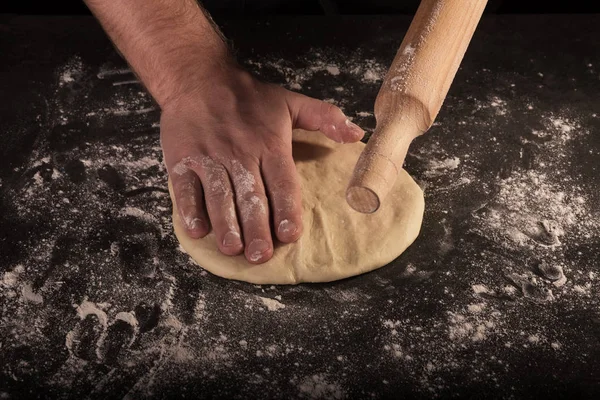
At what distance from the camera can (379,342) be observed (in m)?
1.55

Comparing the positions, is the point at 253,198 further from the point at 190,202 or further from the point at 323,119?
the point at 323,119

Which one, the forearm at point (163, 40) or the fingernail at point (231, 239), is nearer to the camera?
the fingernail at point (231, 239)

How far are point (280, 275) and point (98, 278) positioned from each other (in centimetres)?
47

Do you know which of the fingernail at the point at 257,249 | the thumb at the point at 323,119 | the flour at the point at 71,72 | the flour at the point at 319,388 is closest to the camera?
the flour at the point at 319,388

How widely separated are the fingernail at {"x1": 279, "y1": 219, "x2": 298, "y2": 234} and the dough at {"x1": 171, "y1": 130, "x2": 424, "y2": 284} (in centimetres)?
5

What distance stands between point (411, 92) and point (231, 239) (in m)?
0.55

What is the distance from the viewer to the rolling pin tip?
1.48 metres

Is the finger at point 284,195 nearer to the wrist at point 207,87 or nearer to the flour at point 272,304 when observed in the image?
the flour at point 272,304

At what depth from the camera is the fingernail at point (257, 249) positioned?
158 cm

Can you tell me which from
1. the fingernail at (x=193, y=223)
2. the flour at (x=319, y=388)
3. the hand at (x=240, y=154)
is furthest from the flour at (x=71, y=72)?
the flour at (x=319, y=388)

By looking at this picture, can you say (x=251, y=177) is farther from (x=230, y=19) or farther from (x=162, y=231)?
(x=230, y=19)

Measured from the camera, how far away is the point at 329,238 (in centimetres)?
168

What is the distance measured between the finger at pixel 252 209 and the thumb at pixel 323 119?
22 centimetres

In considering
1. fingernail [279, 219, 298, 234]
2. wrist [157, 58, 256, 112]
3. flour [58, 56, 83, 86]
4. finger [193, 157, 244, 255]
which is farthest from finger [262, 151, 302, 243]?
flour [58, 56, 83, 86]
